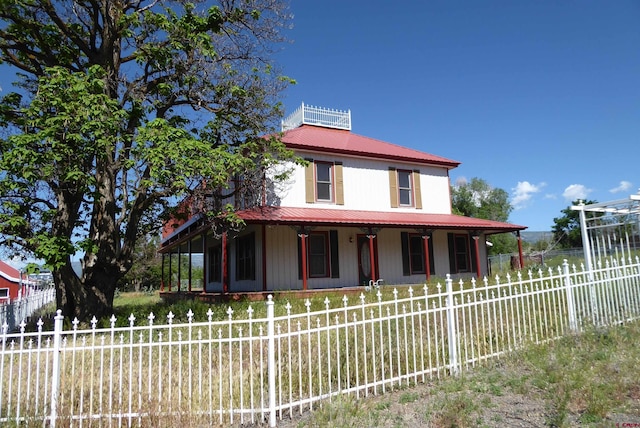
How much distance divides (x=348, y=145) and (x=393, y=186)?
2.61 meters

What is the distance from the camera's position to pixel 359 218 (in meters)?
17.8

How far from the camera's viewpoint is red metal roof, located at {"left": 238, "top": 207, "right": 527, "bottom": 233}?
52.3 ft

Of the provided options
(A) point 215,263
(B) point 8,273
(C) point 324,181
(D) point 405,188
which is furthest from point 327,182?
(B) point 8,273

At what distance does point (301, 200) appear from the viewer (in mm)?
18062

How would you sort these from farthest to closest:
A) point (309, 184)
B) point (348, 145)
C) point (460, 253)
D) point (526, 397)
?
point (460, 253) < point (348, 145) < point (309, 184) < point (526, 397)

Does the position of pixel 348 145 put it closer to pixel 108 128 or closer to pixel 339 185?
pixel 339 185

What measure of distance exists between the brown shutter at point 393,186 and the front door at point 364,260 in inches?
79.5

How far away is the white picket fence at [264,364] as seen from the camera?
5359 millimetres

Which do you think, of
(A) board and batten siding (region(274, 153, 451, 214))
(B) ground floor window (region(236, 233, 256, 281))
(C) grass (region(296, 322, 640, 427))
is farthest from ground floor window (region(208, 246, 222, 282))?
(C) grass (region(296, 322, 640, 427))

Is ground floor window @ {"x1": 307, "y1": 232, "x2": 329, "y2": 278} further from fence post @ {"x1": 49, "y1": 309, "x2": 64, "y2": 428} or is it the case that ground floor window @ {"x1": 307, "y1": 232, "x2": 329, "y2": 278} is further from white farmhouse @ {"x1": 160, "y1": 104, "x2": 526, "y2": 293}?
fence post @ {"x1": 49, "y1": 309, "x2": 64, "y2": 428}

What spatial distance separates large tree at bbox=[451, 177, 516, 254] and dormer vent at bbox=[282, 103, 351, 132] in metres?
31.4

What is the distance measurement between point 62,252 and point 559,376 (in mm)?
9795

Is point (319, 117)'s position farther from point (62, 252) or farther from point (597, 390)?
point (597, 390)

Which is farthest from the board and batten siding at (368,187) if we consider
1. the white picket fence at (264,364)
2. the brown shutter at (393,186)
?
the white picket fence at (264,364)
